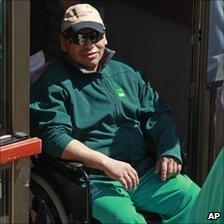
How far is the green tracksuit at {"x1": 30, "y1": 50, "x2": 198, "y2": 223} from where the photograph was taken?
310cm

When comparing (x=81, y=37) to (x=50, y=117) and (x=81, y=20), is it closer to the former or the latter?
(x=81, y=20)

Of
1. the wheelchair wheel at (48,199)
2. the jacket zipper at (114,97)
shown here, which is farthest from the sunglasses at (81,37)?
the wheelchair wheel at (48,199)

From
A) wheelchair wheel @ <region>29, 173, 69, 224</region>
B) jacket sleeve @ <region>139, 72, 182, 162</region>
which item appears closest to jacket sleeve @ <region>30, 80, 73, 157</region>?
wheelchair wheel @ <region>29, 173, 69, 224</region>

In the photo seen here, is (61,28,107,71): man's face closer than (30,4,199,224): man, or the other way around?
(30,4,199,224): man

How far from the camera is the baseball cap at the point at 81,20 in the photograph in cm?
316

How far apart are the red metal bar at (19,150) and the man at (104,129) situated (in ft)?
1.14

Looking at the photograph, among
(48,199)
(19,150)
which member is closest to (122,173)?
(48,199)

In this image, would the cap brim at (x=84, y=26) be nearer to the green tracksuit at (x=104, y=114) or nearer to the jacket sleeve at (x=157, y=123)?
the green tracksuit at (x=104, y=114)

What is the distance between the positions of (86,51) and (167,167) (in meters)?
0.71

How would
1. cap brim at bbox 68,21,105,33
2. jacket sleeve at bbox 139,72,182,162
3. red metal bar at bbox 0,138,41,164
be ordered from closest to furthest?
red metal bar at bbox 0,138,41,164 < cap brim at bbox 68,21,105,33 < jacket sleeve at bbox 139,72,182,162

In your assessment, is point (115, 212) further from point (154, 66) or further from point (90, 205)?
point (154, 66)

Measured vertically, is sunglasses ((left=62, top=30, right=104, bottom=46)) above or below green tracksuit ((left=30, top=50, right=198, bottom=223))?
above

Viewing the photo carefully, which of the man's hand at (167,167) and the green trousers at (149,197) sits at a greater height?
the man's hand at (167,167)

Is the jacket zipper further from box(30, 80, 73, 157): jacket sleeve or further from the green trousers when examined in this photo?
the green trousers
